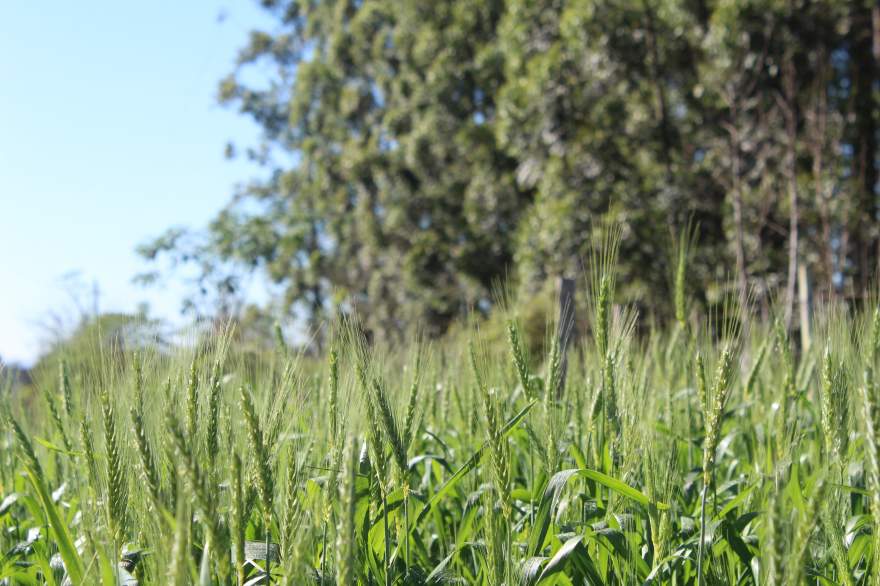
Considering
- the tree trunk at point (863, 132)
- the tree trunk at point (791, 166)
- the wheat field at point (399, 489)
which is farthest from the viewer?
the tree trunk at point (863, 132)

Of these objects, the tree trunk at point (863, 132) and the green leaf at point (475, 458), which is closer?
the green leaf at point (475, 458)

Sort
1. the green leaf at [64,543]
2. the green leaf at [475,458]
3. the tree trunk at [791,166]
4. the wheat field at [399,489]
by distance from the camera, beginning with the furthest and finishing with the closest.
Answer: the tree trunk at [791,166] → the green leaf at [475,458] → the green leaf at [64,543] → the wheat field at [399,489]

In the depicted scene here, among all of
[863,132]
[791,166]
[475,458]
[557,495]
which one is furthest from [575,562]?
[863,132]

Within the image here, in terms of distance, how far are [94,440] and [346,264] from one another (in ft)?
58.7

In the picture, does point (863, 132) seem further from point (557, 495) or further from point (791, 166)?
point (557, 495)

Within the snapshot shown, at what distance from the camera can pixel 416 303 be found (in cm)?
1716

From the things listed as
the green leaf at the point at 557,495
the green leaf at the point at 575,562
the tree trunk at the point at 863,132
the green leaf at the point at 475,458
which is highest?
the tree trunk at the point at 863,132

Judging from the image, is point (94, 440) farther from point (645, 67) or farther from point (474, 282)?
point (474, 282)

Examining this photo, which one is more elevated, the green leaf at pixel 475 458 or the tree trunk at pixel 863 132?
the tree trunk at pixel 863 132

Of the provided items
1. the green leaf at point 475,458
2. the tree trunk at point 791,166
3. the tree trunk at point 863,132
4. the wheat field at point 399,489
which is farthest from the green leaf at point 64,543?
the tree trunk at point 863,132

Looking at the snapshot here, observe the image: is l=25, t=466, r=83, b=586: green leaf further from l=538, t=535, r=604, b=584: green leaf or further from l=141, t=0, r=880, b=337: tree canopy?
l=141, t=0, r=880, b=337: tree canopy

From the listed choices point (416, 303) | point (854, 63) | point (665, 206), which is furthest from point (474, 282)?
point (854, 63)

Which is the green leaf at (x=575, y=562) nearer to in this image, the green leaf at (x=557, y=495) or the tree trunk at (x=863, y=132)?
the green leaf at (x=557, y=495)

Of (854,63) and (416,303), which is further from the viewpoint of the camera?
(416,303)
